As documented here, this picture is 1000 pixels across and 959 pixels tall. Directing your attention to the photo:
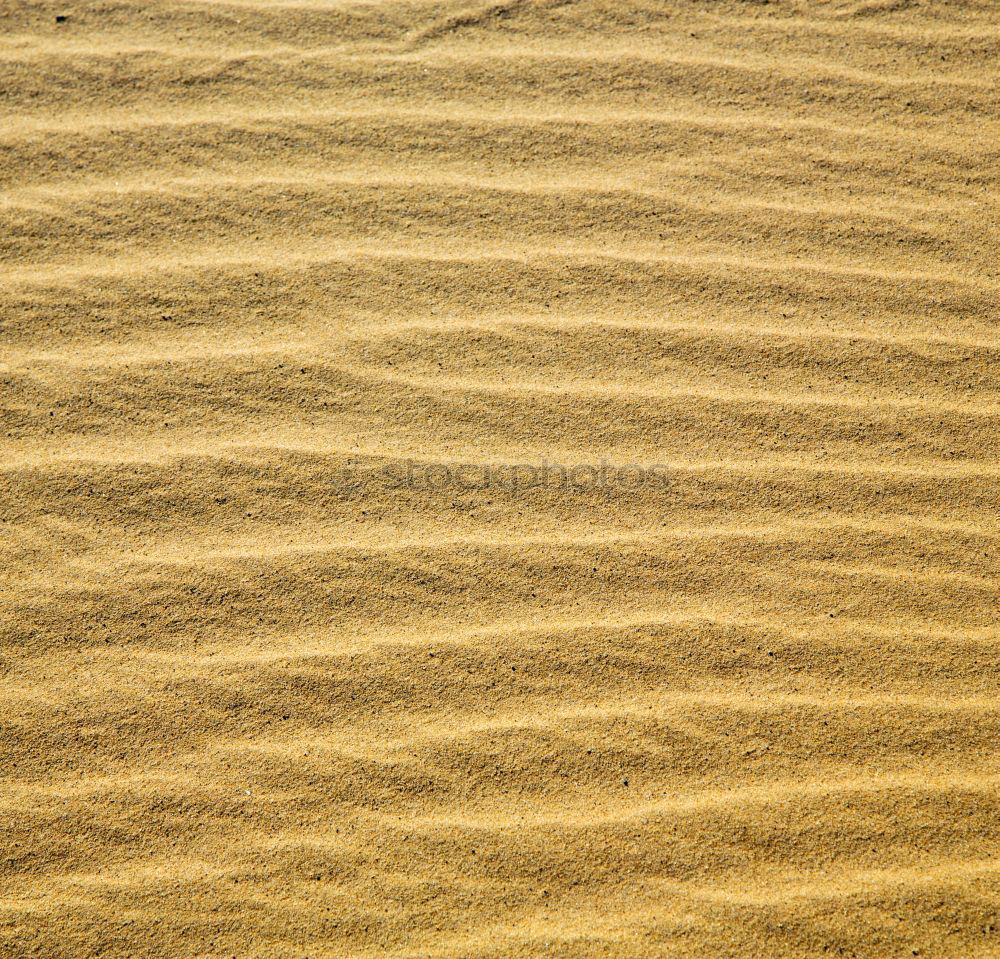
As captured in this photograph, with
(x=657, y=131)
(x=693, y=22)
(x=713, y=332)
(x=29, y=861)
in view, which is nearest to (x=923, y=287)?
(x=713, y=332)

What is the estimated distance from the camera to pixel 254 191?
2.28 m

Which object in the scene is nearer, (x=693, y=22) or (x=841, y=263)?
(x=841, y=263)

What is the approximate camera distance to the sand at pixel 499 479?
1.80m

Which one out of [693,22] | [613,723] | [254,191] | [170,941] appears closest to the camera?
[170,941]

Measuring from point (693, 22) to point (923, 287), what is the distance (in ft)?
3.29

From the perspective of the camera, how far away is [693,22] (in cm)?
246

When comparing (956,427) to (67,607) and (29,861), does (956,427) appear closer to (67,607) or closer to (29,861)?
(67,607)

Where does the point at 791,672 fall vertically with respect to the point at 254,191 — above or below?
below

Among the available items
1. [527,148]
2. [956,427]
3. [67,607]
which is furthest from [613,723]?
[527,148]

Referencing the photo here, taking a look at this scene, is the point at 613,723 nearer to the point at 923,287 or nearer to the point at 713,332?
the point at 713,332

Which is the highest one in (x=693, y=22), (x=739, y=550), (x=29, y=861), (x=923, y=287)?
(x=693, y=22)

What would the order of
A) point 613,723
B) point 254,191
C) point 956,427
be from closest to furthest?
point 613,723 → point 956,427 → point 254,191

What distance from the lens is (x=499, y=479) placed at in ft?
6.73

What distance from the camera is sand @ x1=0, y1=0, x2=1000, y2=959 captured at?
1.80m
